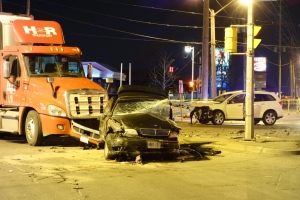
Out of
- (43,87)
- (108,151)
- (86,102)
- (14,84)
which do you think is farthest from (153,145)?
(14,84)

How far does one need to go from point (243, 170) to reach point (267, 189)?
234 cm

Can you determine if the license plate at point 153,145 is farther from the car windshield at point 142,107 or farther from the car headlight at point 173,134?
the car windshield at point 142,107

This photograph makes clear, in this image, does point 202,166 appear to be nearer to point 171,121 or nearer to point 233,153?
point 171,121

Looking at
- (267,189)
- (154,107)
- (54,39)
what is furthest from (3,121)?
(267,189)

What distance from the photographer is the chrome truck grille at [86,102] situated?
1488 centimetres

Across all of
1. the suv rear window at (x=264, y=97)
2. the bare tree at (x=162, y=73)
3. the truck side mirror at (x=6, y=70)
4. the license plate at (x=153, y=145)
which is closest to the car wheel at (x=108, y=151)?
the license plate at (x=153, y=145)

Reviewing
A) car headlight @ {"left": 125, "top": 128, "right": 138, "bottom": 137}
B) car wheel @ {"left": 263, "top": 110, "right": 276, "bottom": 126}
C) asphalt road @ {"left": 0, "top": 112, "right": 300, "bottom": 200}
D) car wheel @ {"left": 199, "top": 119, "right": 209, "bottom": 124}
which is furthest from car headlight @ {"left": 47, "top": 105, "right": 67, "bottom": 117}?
car wheel @ {"left": 263, "top": 110, "right": 276, "bottom": 126}

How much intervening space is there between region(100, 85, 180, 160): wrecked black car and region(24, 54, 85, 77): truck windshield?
9.99 ft

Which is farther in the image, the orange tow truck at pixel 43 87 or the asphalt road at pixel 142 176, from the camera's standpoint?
the orange tow truck at pixel 43 87

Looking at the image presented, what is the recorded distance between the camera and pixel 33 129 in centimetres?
1545

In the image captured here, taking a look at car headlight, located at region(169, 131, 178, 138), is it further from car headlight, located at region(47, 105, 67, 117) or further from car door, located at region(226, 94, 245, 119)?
car door, located at region(226, 94, 245, 119)

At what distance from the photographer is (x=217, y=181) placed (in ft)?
33.1

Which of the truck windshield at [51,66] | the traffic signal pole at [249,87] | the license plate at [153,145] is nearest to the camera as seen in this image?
the license plate at [153,145]

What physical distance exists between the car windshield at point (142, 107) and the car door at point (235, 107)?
11.5 m
